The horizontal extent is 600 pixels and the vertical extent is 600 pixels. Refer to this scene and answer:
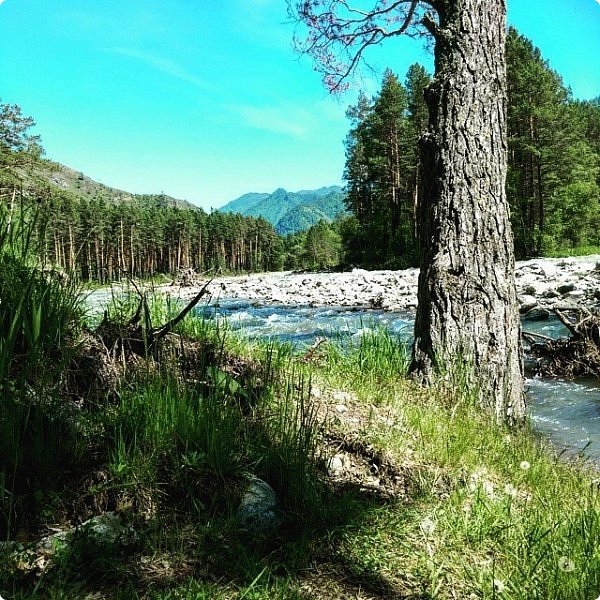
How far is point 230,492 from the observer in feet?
6.55

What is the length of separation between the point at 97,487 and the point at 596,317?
6.32 m

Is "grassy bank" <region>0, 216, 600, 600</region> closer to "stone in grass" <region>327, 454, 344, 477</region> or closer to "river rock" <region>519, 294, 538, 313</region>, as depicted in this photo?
"stone in grass" <region>327, 454, 344, 477</region>

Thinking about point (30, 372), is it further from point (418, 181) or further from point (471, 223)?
point (418, 181)

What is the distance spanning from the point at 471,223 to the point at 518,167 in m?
32.5

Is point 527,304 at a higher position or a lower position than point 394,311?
higher

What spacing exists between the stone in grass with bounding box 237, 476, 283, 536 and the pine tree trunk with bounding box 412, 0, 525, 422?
1.97 metres

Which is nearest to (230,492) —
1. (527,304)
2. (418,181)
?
(527,304)

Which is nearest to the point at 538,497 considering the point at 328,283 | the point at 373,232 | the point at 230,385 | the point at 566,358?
the point at 230,385

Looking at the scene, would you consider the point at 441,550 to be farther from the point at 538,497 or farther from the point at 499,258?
the point at 499,258

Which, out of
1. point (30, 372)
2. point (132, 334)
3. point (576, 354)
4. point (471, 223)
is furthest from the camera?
point (576, 354)

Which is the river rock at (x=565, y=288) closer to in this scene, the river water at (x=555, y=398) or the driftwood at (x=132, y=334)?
the river water at (x=555, y=398)

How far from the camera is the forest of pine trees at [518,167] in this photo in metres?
28.9

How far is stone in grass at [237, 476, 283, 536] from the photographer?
1.90 m

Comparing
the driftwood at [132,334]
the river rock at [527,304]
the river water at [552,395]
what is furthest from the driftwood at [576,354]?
the driftwood at [132,334]
